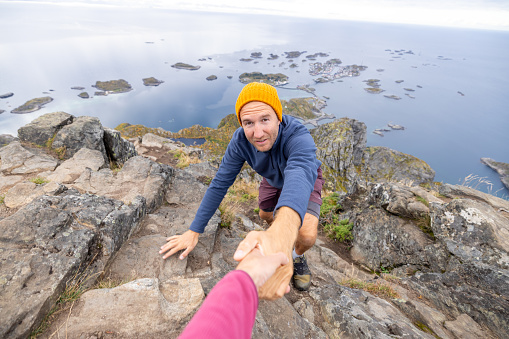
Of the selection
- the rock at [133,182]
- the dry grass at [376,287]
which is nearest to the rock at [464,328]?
the dry grass at [376,287]

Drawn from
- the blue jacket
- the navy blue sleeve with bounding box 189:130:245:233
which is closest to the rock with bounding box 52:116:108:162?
the navy blue sleeve with bounding box 189:130:245:233

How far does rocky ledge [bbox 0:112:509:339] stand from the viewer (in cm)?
292

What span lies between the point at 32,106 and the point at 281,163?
14649 cm

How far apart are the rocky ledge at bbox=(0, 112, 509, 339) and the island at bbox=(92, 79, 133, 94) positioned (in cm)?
14779

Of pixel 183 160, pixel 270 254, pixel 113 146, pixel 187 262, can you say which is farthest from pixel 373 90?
pixel 270 254

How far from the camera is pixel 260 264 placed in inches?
65.2

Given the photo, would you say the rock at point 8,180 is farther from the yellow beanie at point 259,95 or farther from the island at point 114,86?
the island at point 114,86

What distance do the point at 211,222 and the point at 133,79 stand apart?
570 ft

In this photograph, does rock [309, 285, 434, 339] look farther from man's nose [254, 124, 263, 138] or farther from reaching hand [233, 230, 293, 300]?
man's nose [254, 124, 263, 138]

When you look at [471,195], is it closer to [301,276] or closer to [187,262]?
[301,276]

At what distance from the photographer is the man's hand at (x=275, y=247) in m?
1.74

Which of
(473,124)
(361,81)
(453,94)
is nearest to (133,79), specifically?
(361,81)

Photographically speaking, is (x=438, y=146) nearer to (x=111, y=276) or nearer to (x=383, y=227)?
(x=383, y=227)

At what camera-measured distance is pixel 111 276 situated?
3830mm
